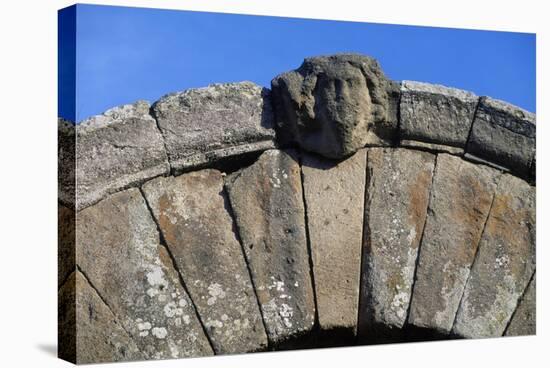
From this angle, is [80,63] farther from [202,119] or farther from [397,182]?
[397,182]

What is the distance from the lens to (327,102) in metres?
5.89

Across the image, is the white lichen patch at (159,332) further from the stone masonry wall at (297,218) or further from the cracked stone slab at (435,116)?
the cracked stone slab at (435,116)

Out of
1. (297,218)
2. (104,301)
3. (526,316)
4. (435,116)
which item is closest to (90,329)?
(104,301)

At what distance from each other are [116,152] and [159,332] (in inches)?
42.4

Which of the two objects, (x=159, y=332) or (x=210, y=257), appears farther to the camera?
(x=210, y=257)

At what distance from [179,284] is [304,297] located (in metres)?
0.78

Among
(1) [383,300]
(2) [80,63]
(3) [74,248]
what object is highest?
(2) [80,63]

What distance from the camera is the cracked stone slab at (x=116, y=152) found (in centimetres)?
545

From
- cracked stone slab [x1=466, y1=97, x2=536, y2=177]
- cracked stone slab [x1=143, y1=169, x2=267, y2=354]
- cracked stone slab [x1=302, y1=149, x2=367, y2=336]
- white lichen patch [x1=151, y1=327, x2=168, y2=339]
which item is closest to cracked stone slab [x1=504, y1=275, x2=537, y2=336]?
cracked stone slab [x1=466, y1=97, x2=536, y2=177]

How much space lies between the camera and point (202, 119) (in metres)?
5.79

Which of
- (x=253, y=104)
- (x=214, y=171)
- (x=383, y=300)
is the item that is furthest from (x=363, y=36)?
(x=383, y=300)

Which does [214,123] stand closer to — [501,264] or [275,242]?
[275,242]

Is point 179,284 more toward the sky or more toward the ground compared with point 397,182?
more toward the ground

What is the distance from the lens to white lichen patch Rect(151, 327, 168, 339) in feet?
18.1
